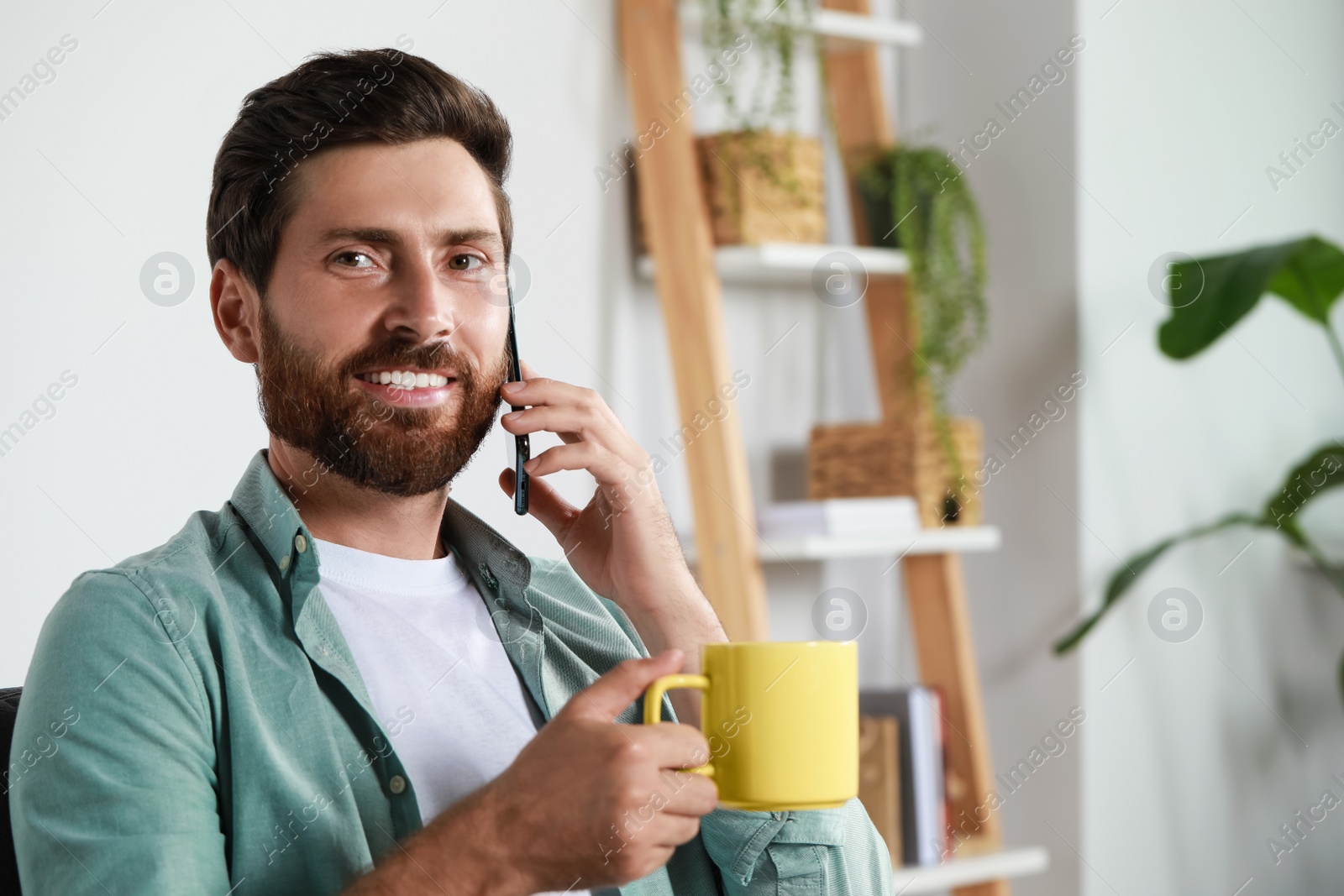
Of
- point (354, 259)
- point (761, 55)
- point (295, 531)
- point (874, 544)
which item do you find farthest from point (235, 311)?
point (761, 55)

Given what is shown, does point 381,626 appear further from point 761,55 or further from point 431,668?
point 761,55

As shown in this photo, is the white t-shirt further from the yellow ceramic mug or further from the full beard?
the yellow ceramic mug

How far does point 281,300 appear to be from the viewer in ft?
3.63

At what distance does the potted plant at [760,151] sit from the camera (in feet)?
6.92

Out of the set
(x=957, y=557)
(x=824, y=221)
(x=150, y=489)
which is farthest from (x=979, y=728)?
(x=150, y=489)

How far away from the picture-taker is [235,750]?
2.89ft

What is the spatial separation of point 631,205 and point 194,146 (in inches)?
29.7

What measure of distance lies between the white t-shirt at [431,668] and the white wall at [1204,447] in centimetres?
159

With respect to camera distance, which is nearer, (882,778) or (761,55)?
(882,778)

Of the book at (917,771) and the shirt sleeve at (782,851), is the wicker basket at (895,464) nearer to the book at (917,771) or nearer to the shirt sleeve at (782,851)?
the book at (917,771)

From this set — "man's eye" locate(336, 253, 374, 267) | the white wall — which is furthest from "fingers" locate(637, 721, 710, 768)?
the white wall

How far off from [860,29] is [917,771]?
131 centimetres

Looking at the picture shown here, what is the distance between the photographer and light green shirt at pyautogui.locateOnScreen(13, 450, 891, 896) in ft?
2.62

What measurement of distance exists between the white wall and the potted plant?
565 millimetres
